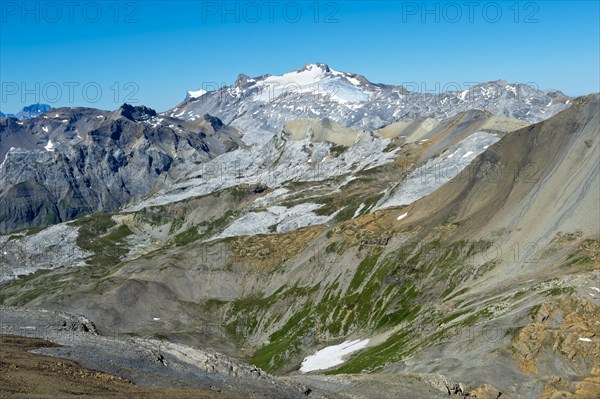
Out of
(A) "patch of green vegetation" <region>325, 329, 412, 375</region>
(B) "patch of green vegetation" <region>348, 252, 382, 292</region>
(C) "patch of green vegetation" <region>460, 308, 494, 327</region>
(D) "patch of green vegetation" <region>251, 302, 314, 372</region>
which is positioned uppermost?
(B) "patch of green vegetation" <region>348, 252, 382, 292</region>

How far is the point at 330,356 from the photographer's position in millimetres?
142000

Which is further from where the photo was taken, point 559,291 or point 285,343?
point 285,343

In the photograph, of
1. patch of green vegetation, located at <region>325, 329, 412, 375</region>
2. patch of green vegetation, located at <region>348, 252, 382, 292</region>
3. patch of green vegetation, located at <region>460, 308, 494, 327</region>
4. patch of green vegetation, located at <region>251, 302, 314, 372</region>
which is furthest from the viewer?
patch of green vegetation, located at <region>348, 252, 382, 292</region>


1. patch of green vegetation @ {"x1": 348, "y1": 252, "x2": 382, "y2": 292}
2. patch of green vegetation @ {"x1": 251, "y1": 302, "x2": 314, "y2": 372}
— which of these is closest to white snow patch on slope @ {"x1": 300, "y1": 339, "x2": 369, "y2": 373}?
patch of green vegetation @ {"x1": 251, "y1": 302, "x2": 314, "y2": 372}

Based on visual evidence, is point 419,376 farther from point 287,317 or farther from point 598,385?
point 287,317

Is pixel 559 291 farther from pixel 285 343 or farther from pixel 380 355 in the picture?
pixel 285 343

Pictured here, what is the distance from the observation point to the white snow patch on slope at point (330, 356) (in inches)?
5374

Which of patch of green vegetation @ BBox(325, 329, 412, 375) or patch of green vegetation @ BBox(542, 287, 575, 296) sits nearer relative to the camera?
patch of green vegetation @ BBox(542, 287, 575, 296)

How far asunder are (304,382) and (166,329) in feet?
417

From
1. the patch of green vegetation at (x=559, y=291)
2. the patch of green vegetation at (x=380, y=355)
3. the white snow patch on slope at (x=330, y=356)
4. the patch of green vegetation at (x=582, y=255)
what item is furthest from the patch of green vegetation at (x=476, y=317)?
the white snow patch on slope at (x=330, y=356)

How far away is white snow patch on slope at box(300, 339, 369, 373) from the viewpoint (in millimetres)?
136500

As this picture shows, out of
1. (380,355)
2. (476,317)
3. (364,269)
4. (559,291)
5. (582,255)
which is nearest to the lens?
(559,291)

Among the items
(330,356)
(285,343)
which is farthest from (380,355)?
(285,343)

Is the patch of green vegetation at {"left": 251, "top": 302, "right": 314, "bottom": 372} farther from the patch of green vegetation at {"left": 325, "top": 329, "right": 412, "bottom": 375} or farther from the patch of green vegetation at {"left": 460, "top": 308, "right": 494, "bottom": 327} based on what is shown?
the patch of green vegetation at {"left": 460, "top": 308, "right": 494, "bottom": 327}
